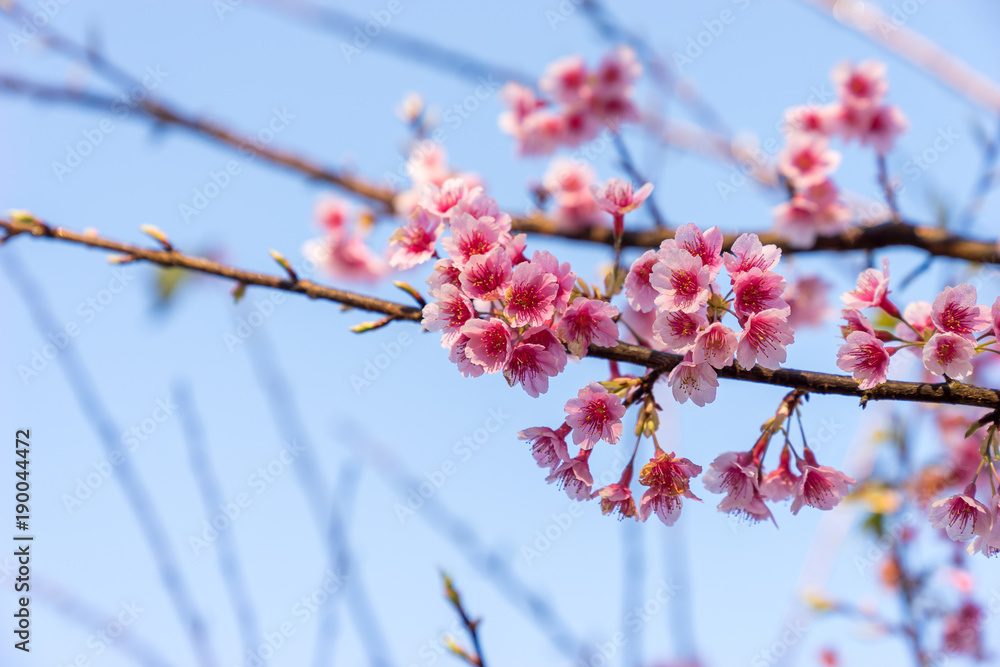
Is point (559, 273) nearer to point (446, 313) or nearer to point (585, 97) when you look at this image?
point (446, 313)

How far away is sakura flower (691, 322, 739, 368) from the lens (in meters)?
1.56

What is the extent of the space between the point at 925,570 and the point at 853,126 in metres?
3.13

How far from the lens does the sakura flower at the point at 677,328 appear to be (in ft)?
5.40

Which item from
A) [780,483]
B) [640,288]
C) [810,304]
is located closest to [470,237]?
[640,288]

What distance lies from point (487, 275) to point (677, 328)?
1.69 ft

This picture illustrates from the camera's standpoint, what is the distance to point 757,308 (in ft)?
5.55

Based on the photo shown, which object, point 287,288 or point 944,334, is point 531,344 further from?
point 944,334

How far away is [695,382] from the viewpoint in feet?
5.27

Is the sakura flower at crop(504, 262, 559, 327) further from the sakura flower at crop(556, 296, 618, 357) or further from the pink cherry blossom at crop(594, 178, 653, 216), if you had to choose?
the pink cherry blossom at crop(594, 178, 653, 216)

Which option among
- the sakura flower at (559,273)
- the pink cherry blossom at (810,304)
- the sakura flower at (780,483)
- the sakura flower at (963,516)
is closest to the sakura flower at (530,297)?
the sakura flower at (559,273)

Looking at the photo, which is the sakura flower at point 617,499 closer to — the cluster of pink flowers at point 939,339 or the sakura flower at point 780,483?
the sakura flower at point 780,483

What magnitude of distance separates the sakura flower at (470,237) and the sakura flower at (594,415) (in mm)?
479

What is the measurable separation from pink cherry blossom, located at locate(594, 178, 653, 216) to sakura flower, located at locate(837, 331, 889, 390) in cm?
79

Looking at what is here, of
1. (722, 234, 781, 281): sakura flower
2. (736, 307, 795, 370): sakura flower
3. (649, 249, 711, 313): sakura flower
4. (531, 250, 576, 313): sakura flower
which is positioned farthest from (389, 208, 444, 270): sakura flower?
(736, 307, 795, 370): sakura flower
